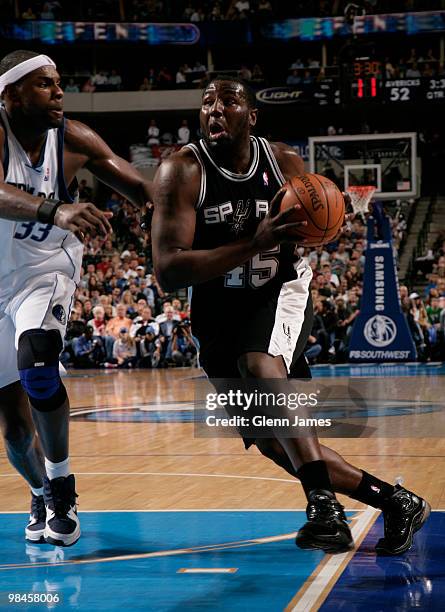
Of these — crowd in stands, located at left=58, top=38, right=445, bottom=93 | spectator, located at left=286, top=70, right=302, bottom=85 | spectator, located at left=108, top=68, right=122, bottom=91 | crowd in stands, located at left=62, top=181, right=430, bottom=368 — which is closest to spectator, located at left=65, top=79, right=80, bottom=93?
crowd in stands, located at left=58, top=38, right=445, bottom=93

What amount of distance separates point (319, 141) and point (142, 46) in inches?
541

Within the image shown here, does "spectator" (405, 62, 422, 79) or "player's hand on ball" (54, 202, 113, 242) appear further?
"spectator" (405, 62, 422, 79)

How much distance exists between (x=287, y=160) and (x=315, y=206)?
66 cm

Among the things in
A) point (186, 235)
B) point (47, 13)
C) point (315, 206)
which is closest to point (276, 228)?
point (315, 206)

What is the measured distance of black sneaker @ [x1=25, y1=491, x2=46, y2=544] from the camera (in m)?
4.90

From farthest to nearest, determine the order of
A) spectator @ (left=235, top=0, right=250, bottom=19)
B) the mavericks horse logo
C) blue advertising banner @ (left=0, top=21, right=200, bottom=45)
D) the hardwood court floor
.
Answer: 1. spectator @ (left=235, top=0, right=250, bottom=19)
2. blue advertising banner @ (left=0, top=21, right=200, bottom=45)
3. the mavericks horse logo
4. the hardwood court floor

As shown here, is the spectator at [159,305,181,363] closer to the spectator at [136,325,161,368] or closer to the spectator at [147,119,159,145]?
the spectator at [136,325,161,368]

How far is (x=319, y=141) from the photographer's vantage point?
1964 cm

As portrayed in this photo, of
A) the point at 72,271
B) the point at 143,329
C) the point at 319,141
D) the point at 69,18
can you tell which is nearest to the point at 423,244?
the point at 319,141

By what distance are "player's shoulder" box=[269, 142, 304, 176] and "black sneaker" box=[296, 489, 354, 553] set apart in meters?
1.56

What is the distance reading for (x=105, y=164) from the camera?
4.94 metres

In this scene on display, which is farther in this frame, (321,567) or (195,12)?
(195,12)

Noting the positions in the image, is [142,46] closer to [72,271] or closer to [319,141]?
[319,141]

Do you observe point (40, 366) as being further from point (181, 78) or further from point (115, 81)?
point (115, 81)
